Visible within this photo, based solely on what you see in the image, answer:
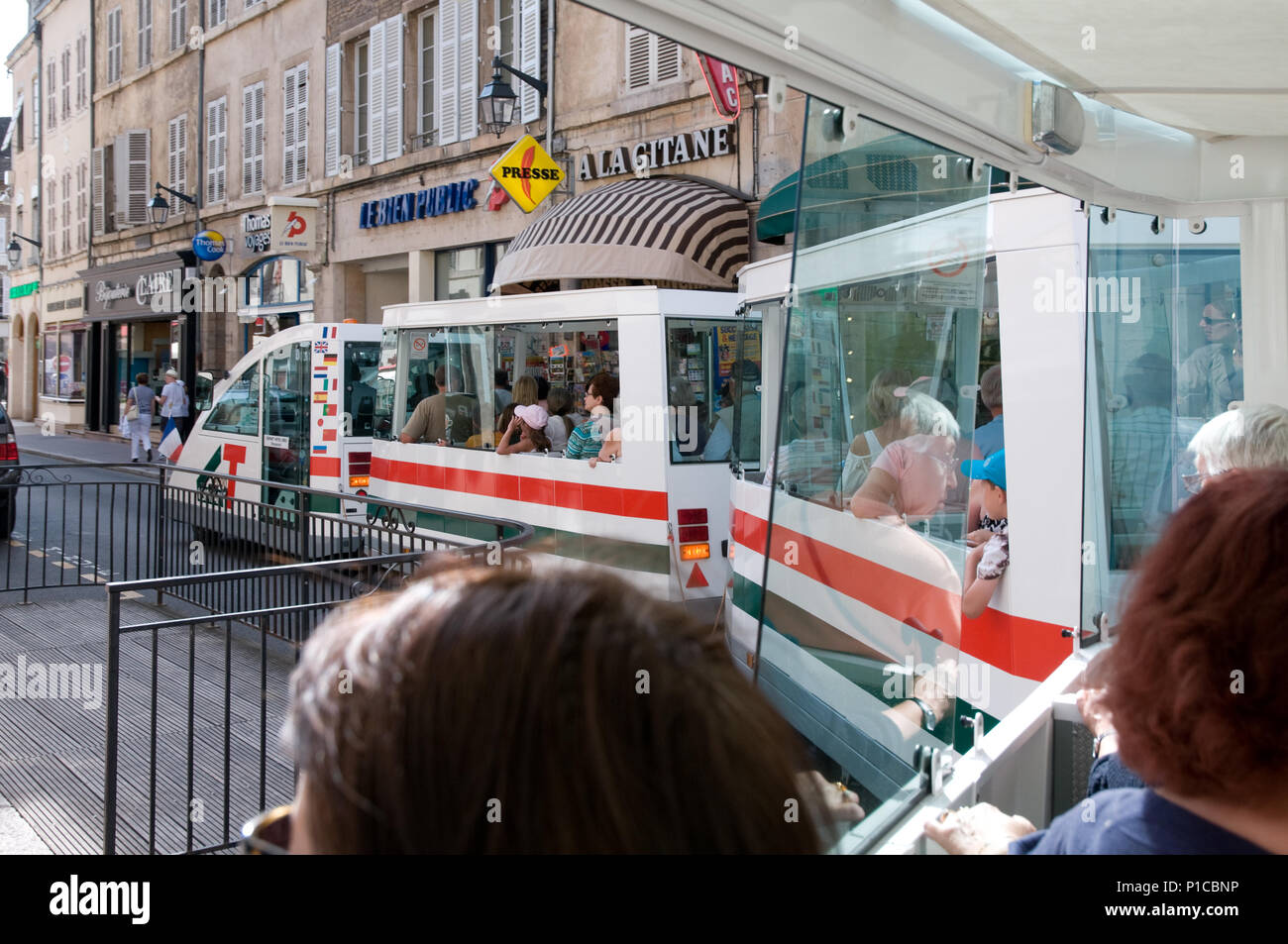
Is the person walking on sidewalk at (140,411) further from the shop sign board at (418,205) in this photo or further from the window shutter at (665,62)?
the window shutter at (665,62)

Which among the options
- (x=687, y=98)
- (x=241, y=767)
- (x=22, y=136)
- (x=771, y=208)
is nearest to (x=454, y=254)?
(x=687, y=98)

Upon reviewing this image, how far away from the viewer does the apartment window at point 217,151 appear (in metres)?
24.9

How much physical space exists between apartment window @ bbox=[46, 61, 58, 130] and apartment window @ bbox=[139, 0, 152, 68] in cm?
873

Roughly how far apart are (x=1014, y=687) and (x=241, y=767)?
11.0ft

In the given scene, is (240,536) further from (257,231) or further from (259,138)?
(259,138)

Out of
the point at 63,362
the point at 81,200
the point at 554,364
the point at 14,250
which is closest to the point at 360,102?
the point at 554,364

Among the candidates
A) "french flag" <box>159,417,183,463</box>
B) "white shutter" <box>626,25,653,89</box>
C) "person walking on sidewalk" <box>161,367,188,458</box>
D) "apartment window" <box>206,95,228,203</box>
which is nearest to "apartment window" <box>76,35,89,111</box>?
"apartment window" <box>206,95,228,203</box>

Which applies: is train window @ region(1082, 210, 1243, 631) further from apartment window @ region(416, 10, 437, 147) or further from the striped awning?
apartment window @ region(416, 10, 437, 147)

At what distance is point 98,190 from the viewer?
31609mm

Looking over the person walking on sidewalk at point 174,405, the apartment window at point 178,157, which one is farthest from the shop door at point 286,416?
the apartment window at point 178,157

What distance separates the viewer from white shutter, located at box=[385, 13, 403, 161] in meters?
19.0

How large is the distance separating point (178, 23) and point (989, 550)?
91.3 ft
